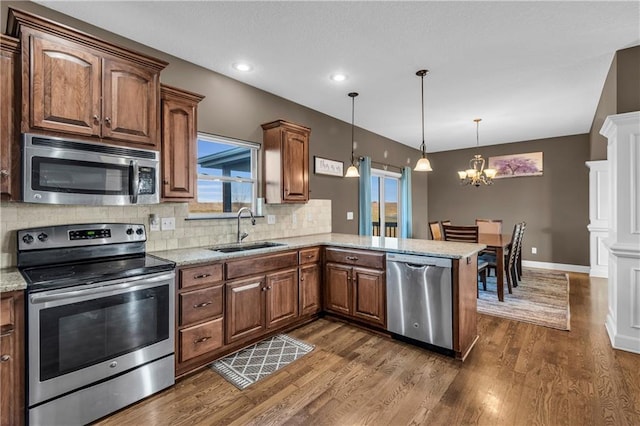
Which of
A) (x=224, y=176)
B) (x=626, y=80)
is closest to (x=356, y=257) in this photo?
(x=224, y=176)

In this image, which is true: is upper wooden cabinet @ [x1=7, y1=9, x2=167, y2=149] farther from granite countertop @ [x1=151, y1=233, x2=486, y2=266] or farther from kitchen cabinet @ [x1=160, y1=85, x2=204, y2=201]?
granite countertop @ [x1=151, y1=233, x2=486, y2=266]

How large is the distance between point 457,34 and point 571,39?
100 cm

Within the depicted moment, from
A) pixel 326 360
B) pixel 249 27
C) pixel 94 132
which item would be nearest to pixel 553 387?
pixel 326 360

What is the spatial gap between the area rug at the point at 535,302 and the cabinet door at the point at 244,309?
2683mm

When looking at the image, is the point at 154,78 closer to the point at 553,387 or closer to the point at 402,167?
the point at 553,387

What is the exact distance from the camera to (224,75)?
3316 millimetres

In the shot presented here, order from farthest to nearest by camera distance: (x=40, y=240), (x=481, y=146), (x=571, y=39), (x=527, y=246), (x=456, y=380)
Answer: (x=481, y=146), (x=527, y=246), (x=571, y=39), (x=456, y=380), (x=40, y=240)

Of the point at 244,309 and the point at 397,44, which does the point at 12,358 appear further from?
the point at 397,44

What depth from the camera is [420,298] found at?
272 cm

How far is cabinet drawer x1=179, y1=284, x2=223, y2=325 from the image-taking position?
230 cm

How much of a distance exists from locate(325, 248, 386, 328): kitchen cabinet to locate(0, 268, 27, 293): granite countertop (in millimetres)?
2455

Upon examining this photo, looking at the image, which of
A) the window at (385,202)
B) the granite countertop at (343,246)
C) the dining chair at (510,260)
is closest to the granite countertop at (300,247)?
the granite countertop at (343,246)

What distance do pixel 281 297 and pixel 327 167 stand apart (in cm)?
225

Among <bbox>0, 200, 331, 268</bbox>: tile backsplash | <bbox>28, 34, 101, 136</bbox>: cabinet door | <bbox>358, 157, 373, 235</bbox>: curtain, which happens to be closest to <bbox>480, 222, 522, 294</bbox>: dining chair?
<bbox>358, 157, 373, 235</bbox>: curtain
